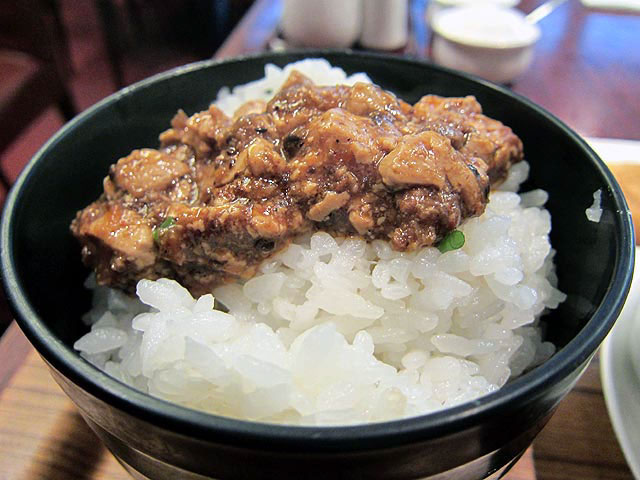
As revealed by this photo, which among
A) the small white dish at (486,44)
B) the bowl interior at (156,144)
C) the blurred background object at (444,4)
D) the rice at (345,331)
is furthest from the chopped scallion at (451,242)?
the blurred background object at (444,4)

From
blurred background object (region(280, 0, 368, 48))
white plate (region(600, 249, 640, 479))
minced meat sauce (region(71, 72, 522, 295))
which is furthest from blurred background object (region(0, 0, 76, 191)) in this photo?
white plate (region(600, 249, 640, 479))

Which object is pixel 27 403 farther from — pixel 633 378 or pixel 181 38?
pixel 181 38

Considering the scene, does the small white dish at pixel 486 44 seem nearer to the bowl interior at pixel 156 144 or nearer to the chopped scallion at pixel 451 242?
the bowl interior at pixel 156 144

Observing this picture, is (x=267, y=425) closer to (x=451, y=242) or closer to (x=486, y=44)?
(x=451, y=242)

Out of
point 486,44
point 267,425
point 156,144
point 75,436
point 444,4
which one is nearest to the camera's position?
point 267,425

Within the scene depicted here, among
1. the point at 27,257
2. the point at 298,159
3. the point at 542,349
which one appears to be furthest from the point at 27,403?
the point at 542,349

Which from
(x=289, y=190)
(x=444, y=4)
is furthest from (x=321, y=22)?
(x=289, y=190)

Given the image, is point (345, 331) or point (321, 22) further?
point (321, 22)

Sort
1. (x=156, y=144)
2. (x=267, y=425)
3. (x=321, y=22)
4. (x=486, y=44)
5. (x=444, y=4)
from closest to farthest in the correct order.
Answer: (x=267, y=425) → (x=156, y=144) → (x=486, y=44) → (x=321, y=22) → (x=444, y=4)
